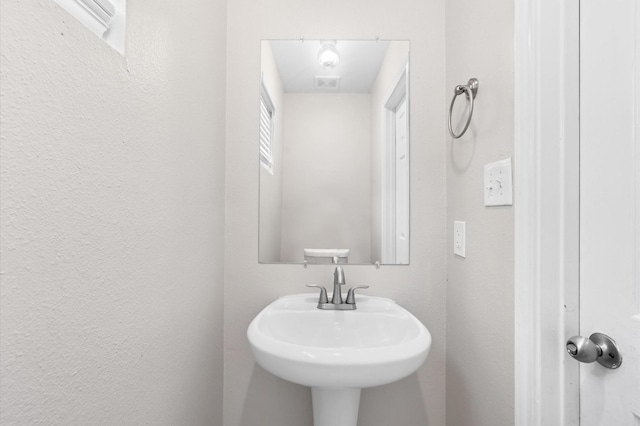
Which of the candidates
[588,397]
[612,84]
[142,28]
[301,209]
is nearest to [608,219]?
[612,84]

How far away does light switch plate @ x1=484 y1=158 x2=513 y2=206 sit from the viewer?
0.80 meters

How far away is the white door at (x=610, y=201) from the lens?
0.58 metres

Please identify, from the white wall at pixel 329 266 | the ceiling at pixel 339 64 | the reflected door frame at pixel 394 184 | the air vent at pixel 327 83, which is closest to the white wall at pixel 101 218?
the white wall at pixel 329 266

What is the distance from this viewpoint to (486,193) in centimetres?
91

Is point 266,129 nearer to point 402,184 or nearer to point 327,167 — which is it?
point 327,167

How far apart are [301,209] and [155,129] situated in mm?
652

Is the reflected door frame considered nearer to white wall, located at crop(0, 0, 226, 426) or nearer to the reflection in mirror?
the reflection in mirror

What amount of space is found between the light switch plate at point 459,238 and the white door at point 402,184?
0.59 ft

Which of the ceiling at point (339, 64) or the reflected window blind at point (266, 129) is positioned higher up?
the ceiling at point (339, 64)

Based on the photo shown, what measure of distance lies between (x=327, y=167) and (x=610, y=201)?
0.88m

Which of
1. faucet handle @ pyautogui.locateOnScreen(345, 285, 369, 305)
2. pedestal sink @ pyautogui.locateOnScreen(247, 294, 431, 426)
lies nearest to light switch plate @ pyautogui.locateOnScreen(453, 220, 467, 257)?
A: pedestal sink @ pyautogui.locateOnScreen(247, 294, 431, 426)

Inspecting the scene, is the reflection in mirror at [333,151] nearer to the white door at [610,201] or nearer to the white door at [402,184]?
the white door at [402,184]

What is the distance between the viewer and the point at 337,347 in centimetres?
107

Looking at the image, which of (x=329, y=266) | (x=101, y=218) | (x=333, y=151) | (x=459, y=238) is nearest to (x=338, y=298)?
(x=329, y=266)
